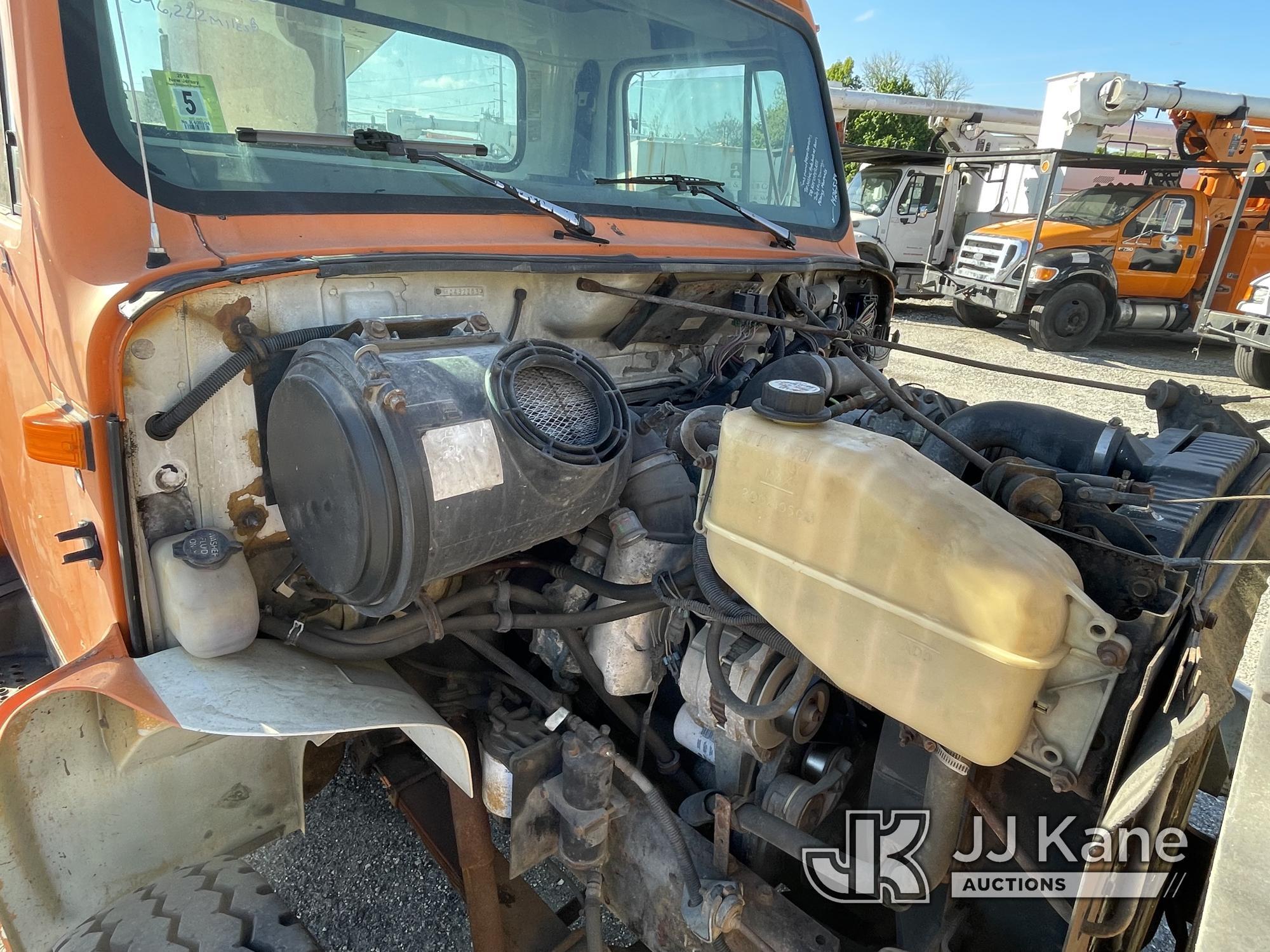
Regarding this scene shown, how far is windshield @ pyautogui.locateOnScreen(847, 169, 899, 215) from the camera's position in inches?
518

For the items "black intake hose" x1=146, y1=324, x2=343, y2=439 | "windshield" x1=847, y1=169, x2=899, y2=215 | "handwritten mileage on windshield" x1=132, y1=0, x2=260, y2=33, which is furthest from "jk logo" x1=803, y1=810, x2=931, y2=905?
"windshield" x1=847, y1=169, x2=899, y2=215

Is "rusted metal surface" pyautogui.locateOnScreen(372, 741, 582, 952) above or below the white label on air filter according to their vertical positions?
below

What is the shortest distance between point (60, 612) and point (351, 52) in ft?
4.58

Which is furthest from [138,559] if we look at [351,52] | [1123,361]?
[1123,361]

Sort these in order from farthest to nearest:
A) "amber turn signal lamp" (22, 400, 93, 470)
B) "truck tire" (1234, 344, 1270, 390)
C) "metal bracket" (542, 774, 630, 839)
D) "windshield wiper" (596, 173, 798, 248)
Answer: "truck tire" (1234, 344, 1270, 390) < "windshield wiper" (596, 173, 798, 248) < "metal bracket" (542, 774, 630, 839) < "amber turn signal lamp" (22, 400, 93, 470)

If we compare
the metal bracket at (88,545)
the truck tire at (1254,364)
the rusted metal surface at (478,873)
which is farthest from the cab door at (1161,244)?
the metal bracket at (88,545)

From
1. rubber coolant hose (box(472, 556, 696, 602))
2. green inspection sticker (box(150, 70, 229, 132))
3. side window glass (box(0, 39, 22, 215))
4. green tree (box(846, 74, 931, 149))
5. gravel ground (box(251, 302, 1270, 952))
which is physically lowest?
gravel ground (box(251, 302, 1270, 952))

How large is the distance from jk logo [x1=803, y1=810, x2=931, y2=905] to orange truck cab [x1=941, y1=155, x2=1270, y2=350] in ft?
32.1

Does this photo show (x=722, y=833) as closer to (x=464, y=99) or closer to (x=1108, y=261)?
(x=464, y=99)

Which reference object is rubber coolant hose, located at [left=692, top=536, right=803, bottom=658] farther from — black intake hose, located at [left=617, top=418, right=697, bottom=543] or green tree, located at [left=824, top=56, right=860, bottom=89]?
green tree, located at [left=824, top=56, right=860, bottom=89]

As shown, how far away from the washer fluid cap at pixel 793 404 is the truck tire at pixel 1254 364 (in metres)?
9.39

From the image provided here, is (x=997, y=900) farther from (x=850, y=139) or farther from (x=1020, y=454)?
(x=850, y=139)

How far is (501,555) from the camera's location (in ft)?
4.67

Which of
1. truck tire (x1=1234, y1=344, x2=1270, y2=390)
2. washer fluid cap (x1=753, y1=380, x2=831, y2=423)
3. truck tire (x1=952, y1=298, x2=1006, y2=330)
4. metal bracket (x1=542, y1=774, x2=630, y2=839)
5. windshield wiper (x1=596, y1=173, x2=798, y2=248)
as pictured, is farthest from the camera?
truck tire (x1=952, y1=298, x2=1006, y2=330)
